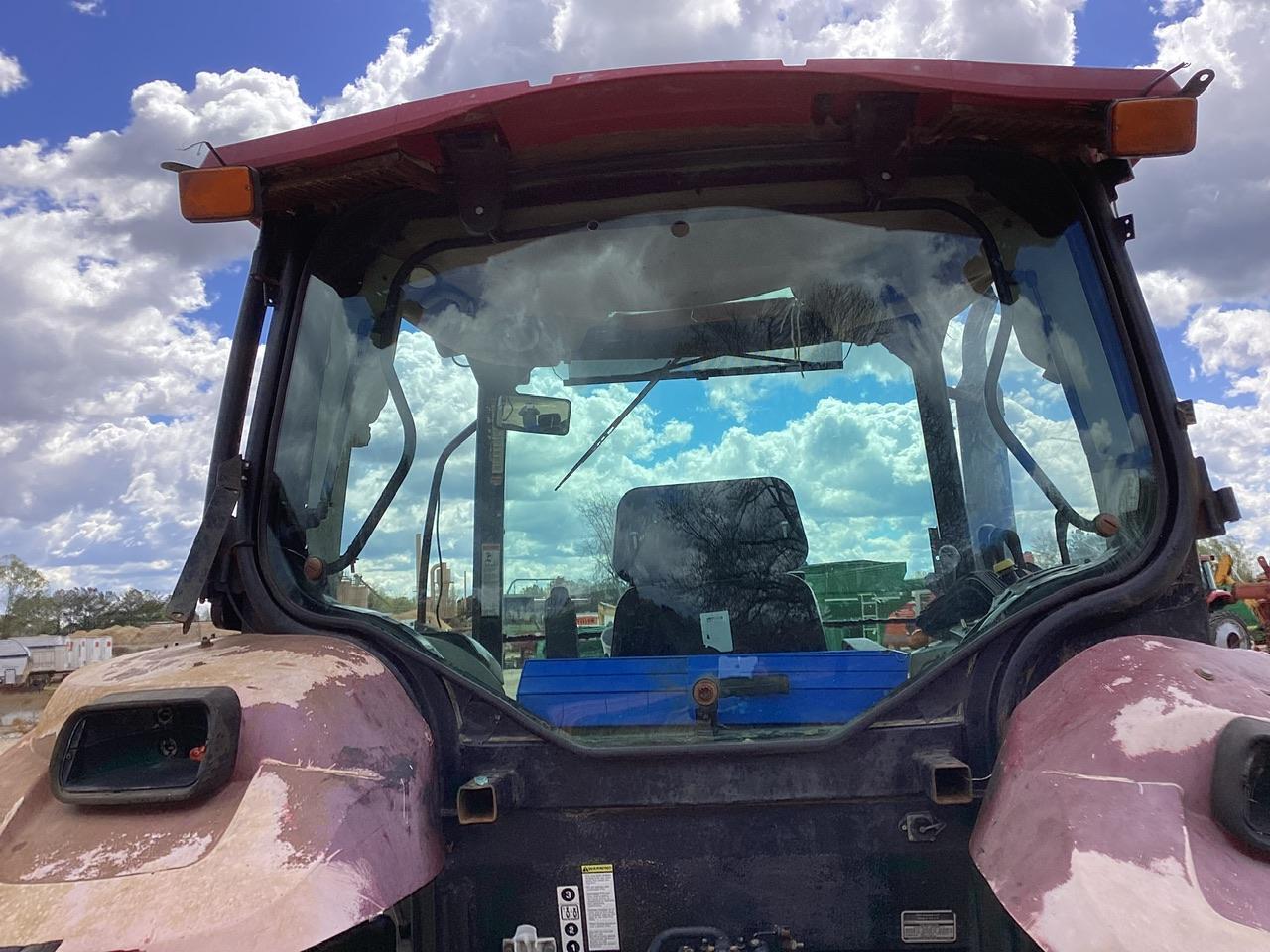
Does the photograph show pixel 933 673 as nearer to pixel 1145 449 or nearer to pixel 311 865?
pixel 1145 449

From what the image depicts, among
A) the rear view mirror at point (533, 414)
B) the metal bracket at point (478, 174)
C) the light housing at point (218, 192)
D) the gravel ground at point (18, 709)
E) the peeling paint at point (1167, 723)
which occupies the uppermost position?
the gravel ground at point (18, 709)

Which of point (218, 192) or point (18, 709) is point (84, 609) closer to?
point (18, 709)

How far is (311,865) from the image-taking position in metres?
1.35

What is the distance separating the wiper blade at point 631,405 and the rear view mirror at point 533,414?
0.09 meters

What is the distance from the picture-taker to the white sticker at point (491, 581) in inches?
83.9

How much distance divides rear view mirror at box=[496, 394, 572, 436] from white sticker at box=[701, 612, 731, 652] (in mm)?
528

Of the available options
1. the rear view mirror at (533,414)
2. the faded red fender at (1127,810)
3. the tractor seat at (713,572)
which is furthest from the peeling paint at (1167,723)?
the rear view mirror at (533,414)

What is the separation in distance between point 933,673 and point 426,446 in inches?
46.7

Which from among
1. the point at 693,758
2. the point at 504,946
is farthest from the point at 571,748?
the point at 504,946

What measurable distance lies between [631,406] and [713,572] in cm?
41

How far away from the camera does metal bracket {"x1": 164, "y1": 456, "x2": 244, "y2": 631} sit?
1.83m

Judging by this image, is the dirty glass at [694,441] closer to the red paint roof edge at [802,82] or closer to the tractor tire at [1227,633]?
the red paint roof edge at [802,82]

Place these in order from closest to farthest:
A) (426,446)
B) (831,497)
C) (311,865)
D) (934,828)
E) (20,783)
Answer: (311,865) → (20,783) → (934,828) → (831,497) → (426,446)

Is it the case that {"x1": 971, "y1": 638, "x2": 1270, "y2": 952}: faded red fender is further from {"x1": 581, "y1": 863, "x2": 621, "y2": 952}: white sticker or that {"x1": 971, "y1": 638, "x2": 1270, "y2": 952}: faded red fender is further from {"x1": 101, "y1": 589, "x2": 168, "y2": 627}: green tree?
{"x1": 101, "y1": 589, "x2": 168, "y2": 627}: green tree
